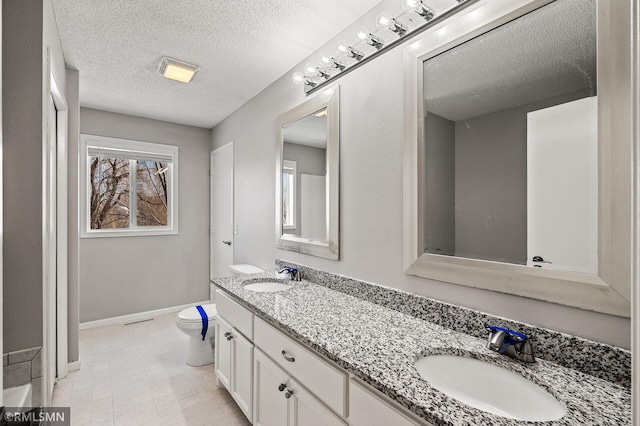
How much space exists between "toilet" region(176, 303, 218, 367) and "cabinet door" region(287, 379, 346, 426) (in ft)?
4.75

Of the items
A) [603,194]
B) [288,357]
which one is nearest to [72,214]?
[288,357]

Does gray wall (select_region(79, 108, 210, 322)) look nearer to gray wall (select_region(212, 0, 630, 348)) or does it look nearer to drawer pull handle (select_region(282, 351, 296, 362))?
gray wall (select_region(212, 0, 630, 348))

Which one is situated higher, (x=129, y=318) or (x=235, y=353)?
(x=235, y=353)

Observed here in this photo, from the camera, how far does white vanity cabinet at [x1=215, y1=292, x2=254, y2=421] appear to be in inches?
68.7

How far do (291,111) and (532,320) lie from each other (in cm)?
201

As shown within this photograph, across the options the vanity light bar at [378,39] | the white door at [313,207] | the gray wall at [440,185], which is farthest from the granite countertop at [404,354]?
the vanity light bar at [378,39]

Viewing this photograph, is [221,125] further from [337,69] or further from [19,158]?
[19,158]

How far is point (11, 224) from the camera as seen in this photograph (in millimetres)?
1292

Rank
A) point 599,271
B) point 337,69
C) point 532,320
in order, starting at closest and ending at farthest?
point 599,271 < point 532,320 < point 337,69

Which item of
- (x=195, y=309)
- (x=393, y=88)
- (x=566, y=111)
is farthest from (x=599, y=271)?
(x=195, y=309)

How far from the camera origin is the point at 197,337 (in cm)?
262

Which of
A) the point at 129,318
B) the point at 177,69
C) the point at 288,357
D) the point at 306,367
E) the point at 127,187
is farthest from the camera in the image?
the point at 127,187

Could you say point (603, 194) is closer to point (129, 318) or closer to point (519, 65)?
point (519, 65)

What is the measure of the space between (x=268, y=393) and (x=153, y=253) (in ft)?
9.53
